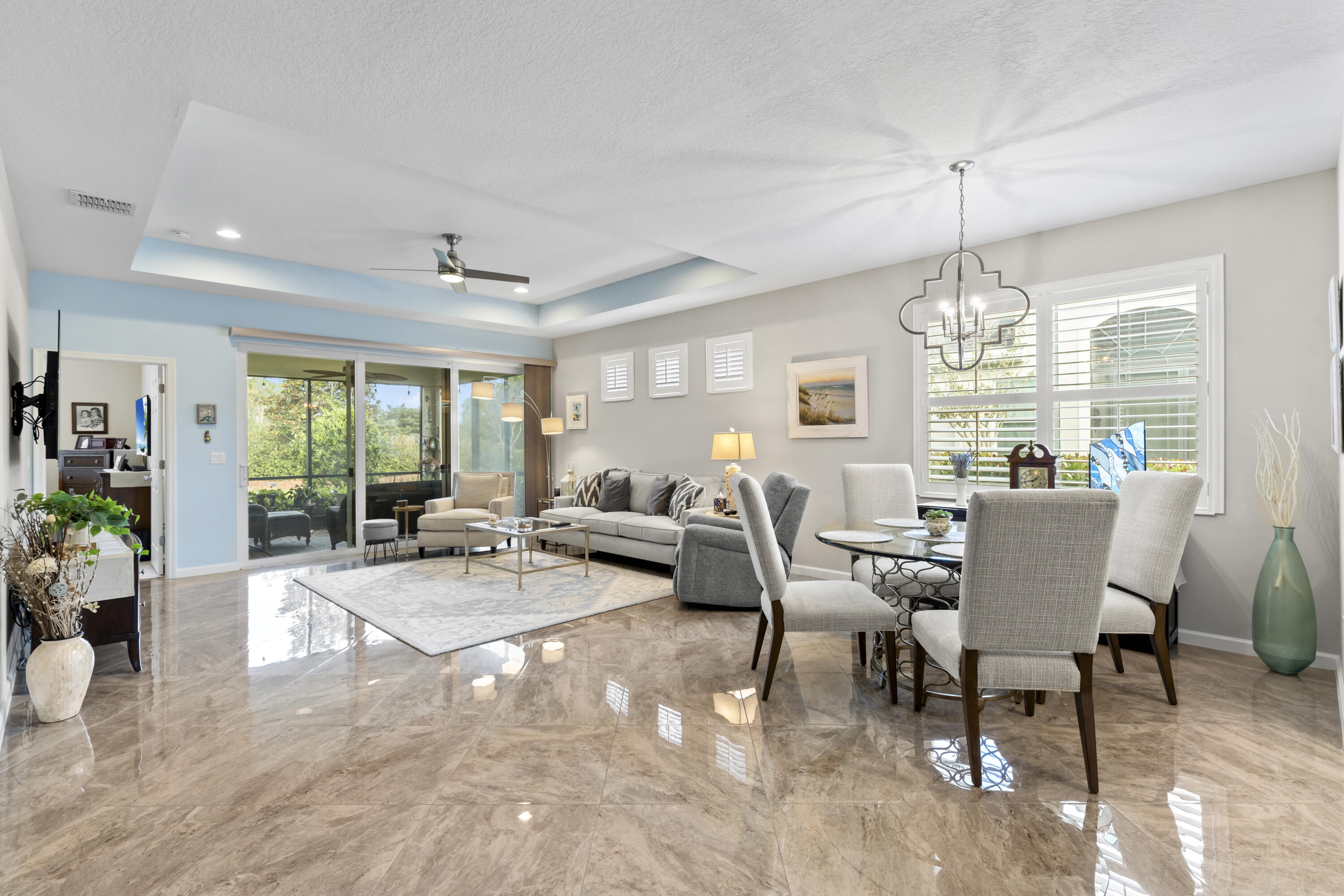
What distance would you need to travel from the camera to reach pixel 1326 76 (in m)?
2.45

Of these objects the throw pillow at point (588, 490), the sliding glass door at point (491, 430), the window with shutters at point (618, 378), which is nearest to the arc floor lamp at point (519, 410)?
the sliding glass door at point (491, 430)

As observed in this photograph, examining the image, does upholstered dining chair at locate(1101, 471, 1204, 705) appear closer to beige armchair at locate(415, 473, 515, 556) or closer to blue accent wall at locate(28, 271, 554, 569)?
beige armchair at locate(415, 473, 515, 556)

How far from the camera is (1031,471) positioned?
3.53 m

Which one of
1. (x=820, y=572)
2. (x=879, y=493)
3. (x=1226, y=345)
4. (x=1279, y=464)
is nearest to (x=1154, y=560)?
(x=1279, y=464)

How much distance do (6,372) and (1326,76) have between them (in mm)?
5894

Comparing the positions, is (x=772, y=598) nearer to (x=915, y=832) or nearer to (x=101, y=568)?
(x=915, y=832)

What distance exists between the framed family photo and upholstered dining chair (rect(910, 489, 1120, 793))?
939 centimetres

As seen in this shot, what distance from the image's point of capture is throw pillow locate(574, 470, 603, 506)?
6852mm

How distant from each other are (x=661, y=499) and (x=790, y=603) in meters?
3.36

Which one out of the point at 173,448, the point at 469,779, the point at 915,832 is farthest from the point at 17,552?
the point at 915,832

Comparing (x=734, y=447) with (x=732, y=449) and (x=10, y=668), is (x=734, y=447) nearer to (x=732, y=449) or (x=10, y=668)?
(x=732, y=449)

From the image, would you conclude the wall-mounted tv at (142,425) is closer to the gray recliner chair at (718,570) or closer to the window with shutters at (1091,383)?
the gray recliner chair at (718,570)

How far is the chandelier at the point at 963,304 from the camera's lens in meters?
3.18

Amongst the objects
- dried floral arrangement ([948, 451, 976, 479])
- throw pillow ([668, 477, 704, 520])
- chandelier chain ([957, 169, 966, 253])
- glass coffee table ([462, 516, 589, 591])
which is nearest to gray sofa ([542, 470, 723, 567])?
throw pillow ([668, 477, 704, 520])
